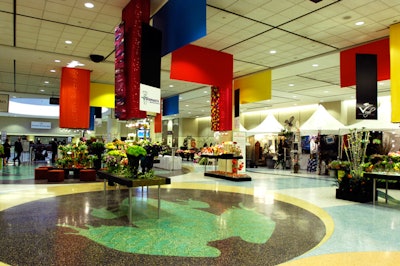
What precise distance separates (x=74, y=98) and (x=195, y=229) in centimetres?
964

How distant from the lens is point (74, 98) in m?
12.6

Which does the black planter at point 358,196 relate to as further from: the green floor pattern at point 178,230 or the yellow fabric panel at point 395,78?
the green floor pattern at point 178,230

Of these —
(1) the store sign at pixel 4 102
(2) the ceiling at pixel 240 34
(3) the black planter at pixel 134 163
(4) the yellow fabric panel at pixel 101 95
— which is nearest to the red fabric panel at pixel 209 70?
(2) the ceiling at pixel 240 34

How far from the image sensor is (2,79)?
50.9 feet

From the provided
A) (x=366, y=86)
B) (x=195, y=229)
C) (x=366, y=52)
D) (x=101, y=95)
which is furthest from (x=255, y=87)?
(x=195, y=229)

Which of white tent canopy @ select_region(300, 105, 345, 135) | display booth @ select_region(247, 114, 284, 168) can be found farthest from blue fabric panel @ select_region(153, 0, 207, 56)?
display booth @ select_region(247, 114, 284, 168)

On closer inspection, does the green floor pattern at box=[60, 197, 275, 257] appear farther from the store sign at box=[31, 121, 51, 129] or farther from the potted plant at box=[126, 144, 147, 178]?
the store sign at box=[31, 121, 51, 129]

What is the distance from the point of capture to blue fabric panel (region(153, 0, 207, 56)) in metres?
5.89

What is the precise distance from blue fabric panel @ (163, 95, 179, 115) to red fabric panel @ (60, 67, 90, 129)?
6737 mm

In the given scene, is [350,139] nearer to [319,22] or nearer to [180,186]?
[319,22]

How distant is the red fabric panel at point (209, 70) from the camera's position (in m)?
9.41

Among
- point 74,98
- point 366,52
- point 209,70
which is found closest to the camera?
point 366,52

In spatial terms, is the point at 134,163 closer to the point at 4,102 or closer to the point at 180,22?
the point at 180,22

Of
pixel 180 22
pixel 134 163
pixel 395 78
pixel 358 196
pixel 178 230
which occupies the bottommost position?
pixel 178 230
